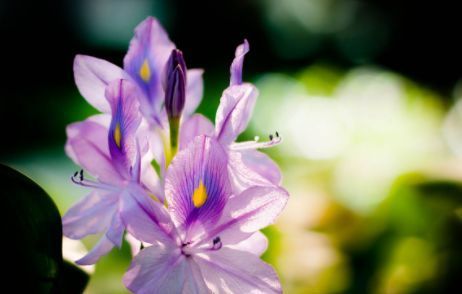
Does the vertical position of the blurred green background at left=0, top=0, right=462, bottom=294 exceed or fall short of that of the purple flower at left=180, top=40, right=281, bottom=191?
it falls short

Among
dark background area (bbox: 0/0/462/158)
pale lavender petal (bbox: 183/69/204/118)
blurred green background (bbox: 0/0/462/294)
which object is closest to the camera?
pale lavender petal (bbox: 183/69/204/118)

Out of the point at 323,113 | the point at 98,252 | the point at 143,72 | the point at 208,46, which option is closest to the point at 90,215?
the point at 98,252

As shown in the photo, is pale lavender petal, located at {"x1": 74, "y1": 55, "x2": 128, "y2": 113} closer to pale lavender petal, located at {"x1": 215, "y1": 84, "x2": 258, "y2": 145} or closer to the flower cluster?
the flower cluster

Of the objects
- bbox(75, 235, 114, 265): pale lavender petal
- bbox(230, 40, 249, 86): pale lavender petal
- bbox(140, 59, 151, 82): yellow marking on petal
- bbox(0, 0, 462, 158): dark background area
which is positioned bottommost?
bbox(0, 0, 462, 158): dark background area

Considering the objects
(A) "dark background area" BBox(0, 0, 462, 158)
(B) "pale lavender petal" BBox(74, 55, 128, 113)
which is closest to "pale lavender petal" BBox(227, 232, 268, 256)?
(B) "pale lavender petal" BBox(74, 55, 128, 113)

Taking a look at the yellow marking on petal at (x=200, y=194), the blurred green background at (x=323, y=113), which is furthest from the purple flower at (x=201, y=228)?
the blurred green background at (x=323, y=113)

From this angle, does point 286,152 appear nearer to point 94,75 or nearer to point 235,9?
point 94,75

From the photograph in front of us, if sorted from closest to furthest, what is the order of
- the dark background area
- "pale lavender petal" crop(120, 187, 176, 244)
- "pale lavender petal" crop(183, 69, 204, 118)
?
"pale lavender petal" crop(120, 187, 176, 244)
"pale lavender petal" crop(183, 69, 204, 118)
the dark background area
